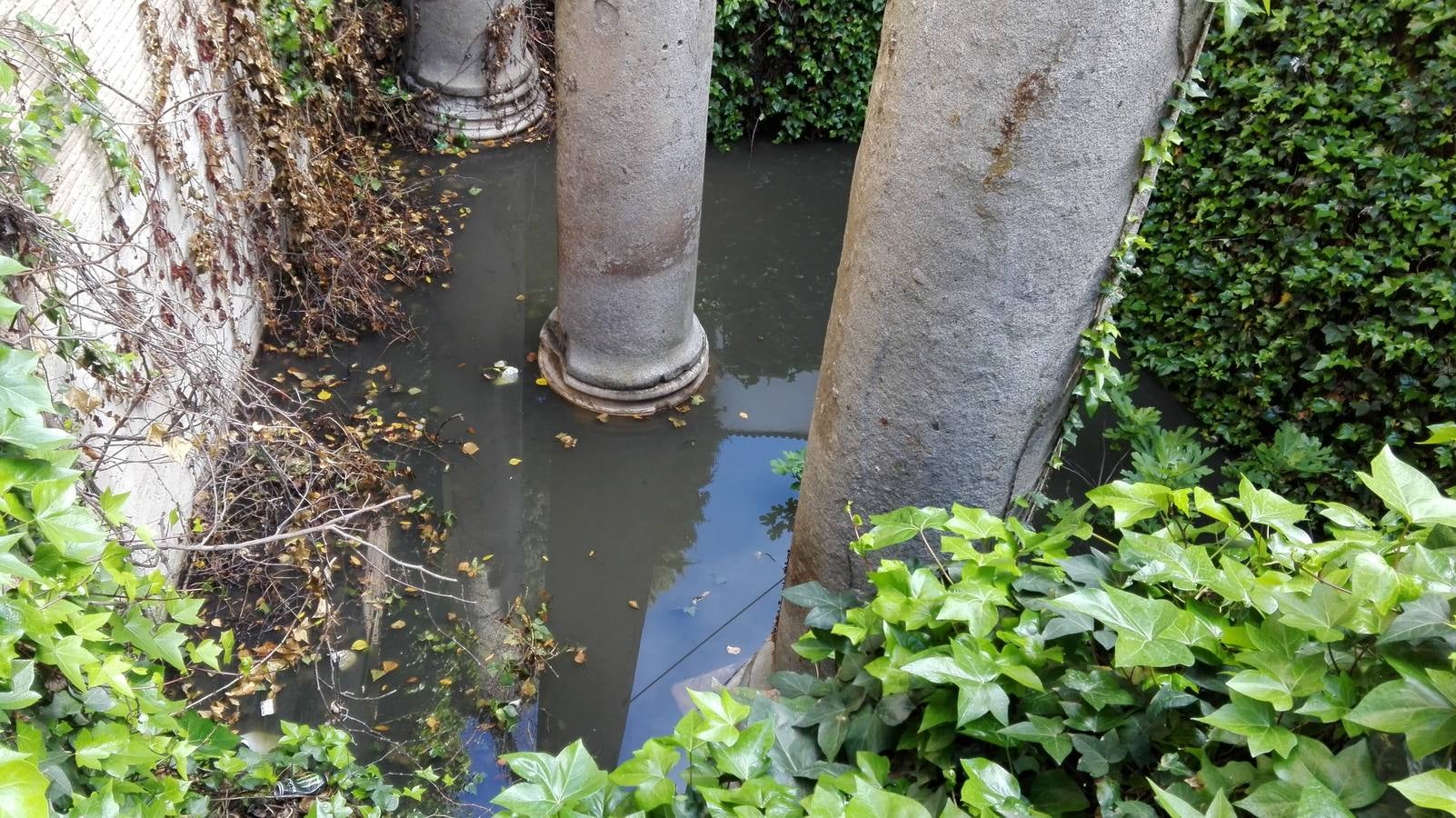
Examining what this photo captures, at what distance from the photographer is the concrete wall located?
3514 millimetres

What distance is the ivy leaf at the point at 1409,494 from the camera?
1245 mm

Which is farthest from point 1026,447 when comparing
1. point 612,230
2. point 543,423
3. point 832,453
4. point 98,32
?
point 98,32

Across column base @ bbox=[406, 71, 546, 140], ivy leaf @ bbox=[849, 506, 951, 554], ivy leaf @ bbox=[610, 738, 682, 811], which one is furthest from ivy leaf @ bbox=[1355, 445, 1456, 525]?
column base @ bbox=[406, 71, 546, 140]

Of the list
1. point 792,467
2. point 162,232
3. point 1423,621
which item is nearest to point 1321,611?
point 1423,621

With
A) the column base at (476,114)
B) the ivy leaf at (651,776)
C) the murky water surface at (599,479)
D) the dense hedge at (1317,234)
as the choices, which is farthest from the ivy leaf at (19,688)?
the column base at (476,114)

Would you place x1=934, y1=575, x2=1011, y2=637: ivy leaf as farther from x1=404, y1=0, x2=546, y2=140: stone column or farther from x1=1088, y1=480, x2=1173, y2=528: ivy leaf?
x1=404, y1=0, x2=546, y2=140: stone column

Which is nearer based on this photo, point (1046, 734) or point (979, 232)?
point (1046, 734)

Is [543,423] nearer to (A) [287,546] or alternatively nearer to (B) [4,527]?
(A) [287,546]

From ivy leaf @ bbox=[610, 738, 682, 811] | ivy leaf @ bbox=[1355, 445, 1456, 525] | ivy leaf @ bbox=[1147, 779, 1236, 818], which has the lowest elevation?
ivy leaf @ bbox=[610, 738, 682, 811]

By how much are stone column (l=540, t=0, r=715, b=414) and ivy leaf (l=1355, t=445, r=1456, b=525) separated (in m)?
3.73

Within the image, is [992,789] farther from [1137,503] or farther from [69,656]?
[69,656]

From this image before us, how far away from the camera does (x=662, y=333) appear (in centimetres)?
534

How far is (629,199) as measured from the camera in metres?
4.78

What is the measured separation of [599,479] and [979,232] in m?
3.50
